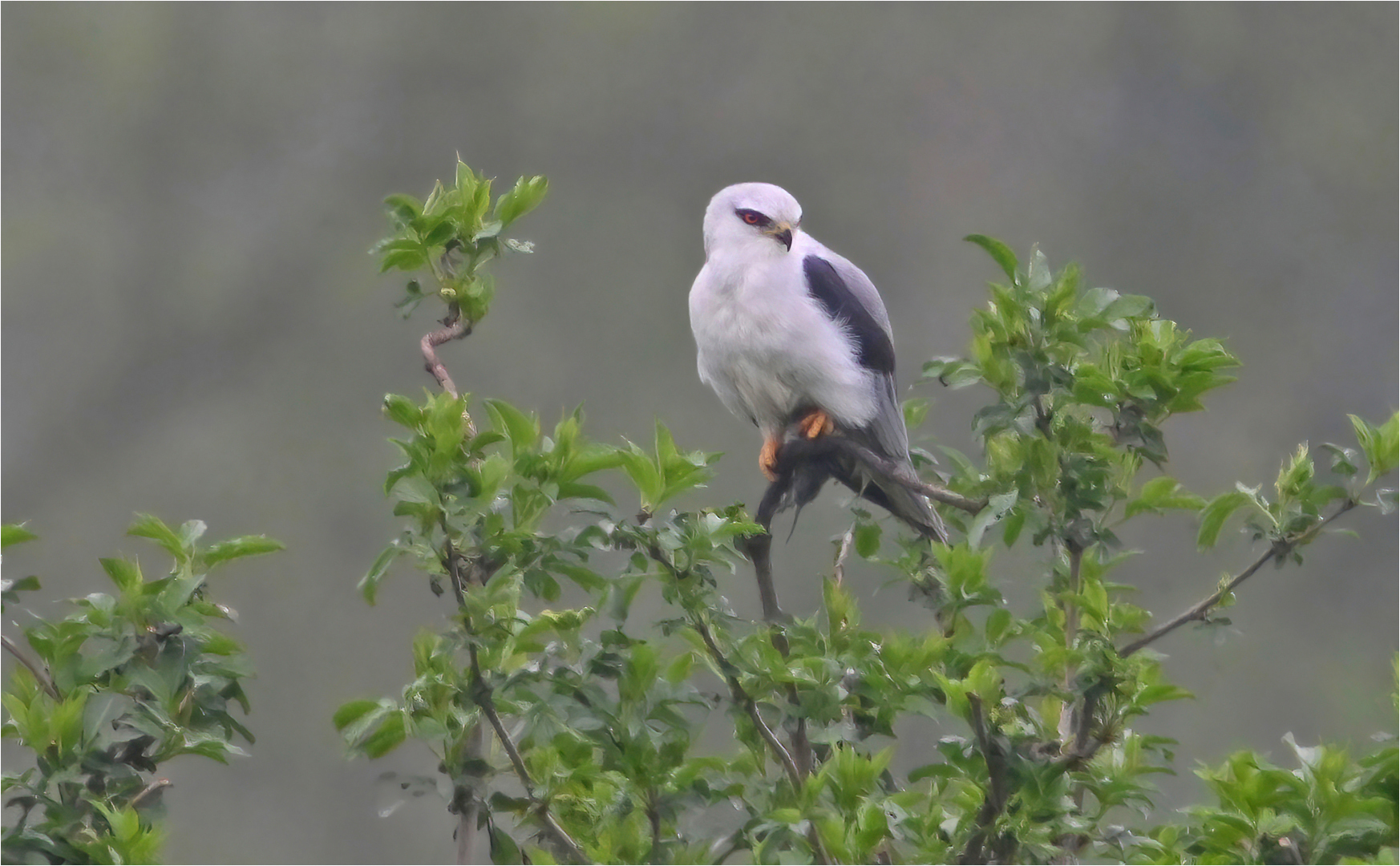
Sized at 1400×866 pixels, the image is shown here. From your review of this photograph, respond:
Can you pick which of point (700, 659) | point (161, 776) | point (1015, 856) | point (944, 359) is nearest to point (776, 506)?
point (944, 359)

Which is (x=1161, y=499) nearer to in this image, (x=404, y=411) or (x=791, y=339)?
(x=791, y=339)

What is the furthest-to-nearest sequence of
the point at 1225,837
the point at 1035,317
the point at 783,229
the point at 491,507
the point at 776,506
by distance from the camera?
1. the point at 783,229
2. the point at 776,506
3. the point at 1035,317
4. the point at 1225,837
5. the point at 491,507

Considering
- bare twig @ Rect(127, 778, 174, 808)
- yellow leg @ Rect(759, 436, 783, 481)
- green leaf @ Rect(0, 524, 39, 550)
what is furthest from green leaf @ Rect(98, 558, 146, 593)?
yellow leg @ Rect(759, 436, 783, 481)

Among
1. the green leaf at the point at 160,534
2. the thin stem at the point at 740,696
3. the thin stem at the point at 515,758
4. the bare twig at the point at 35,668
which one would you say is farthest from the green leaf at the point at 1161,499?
the bare twig at the point at 35,668

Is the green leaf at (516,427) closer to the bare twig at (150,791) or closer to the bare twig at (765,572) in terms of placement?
the bare twig at (765,572)

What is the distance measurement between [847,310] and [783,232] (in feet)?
0.89

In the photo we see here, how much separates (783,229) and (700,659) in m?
1.35

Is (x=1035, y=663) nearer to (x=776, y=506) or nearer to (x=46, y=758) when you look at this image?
(x=776, y=506)

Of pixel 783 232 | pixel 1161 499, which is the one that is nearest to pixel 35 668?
pixel 1161 499

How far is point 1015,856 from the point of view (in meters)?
1.72

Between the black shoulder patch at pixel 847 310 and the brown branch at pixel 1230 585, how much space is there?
4.06ft

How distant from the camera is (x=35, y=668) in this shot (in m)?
1.70

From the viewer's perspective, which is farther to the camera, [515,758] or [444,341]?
[444,341]

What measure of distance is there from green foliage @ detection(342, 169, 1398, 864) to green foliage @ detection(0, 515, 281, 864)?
0.20m
